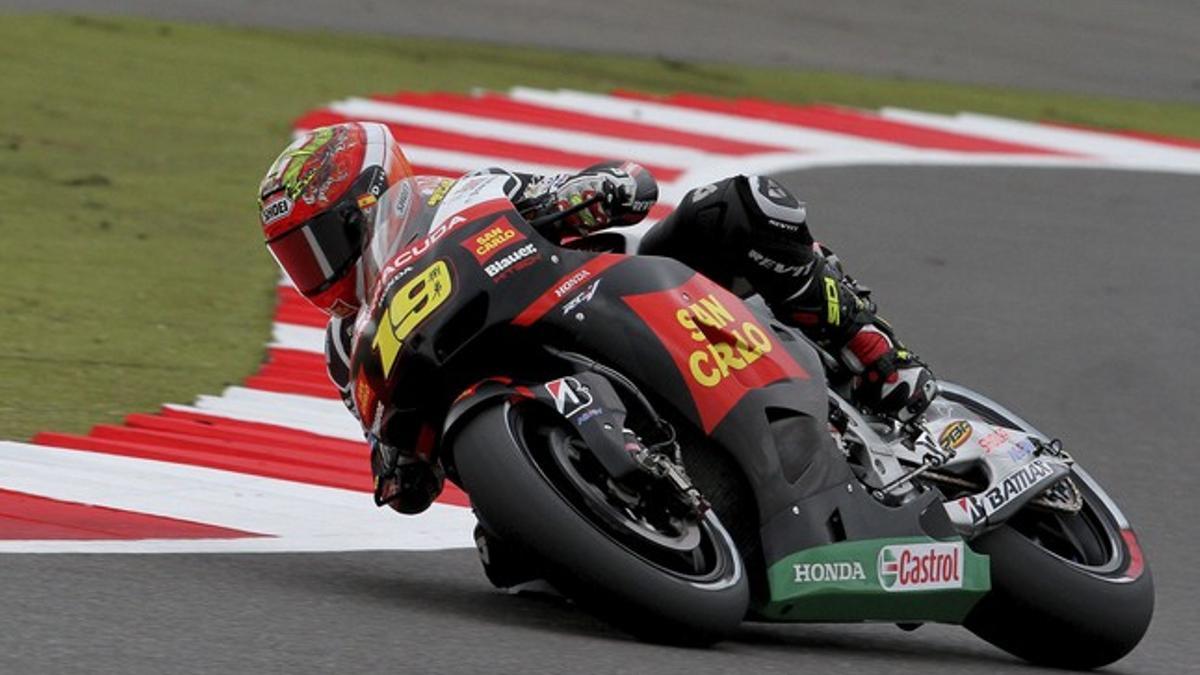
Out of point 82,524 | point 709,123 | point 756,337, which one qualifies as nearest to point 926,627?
point 756,337

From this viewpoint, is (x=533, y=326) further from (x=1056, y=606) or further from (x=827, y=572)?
(x=1056, y=606)

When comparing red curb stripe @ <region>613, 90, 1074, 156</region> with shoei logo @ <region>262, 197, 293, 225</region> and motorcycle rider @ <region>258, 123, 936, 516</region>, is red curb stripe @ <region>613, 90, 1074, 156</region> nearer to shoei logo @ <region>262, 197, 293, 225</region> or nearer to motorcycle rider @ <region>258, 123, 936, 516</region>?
motorcycle rider @ <region>258, 123, 936, 516</region>

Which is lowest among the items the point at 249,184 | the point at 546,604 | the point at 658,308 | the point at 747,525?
the point at 249,184

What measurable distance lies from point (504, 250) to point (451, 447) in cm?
44

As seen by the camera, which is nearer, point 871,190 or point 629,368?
point 629,368

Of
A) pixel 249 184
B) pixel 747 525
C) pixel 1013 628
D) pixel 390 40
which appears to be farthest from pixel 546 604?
pixel 390 40

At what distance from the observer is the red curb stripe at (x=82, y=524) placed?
18.3 feet

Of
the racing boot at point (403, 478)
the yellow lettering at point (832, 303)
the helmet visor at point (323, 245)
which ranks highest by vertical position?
the yellow lettering at point (832, 303)

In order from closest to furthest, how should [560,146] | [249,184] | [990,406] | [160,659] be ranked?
[160,659] < [990,406] < [249,184] < [560,146]

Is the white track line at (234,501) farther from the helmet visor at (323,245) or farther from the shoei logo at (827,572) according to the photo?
the shoei logo at (827,572)

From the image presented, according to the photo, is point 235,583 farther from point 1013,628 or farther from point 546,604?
point 1013,628

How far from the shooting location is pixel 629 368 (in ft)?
17.0

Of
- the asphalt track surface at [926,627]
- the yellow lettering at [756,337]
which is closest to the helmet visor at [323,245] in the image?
the asphalt track surface at [926,627]

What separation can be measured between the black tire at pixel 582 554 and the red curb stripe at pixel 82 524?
3.53ft
